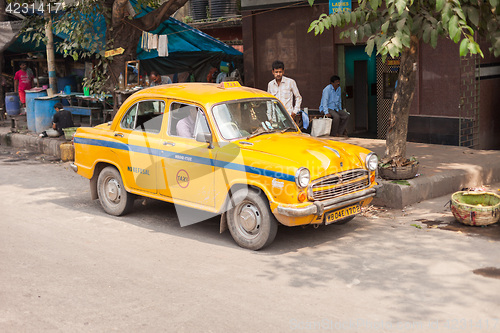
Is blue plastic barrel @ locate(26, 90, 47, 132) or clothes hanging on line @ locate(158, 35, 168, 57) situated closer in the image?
clothes hanging on line @ locate(158, 35, 168, 57)

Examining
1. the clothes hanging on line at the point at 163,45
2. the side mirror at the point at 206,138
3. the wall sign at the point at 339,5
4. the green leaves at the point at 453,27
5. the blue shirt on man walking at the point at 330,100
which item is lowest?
the side mirror at the point at 206,138

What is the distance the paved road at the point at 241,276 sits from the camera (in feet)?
16.4

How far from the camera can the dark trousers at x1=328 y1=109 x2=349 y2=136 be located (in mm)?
13555

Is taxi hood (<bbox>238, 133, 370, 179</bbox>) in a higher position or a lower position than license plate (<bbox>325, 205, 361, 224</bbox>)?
higher

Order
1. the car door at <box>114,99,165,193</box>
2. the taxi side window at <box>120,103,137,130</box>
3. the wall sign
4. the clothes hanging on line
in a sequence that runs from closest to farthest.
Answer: the car door at <box>114,99,165,193</box>
the taxi side window at <box>120,103,137,130</box>
the wall sign
the clothes hanging on line

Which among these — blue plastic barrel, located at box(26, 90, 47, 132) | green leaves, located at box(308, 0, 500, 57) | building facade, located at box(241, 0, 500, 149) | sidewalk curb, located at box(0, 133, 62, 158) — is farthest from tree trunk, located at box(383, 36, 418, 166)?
blue plastic barrel, located at box(26, 90, 47, 132)

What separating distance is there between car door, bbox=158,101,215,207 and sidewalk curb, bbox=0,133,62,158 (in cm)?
708

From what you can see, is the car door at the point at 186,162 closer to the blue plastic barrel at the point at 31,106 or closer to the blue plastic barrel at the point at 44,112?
the blue plastic barrel at the point at 44,112

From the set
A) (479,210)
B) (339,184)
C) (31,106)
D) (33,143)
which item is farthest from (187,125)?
(31,106)

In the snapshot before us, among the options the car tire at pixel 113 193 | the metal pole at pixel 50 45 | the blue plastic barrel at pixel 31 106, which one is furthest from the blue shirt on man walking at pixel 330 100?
the blue plastic barrel at pixel 31 106

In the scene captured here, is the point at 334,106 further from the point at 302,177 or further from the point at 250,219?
the point at 302,177

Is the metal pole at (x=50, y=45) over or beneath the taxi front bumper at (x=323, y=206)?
over

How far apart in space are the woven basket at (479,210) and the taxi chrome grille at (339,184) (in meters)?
1.22

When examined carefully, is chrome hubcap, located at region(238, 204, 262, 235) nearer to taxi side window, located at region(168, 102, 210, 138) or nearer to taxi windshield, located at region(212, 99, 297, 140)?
taxi windshield, located at region(212, 99, 297, 140)
